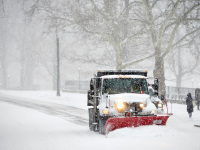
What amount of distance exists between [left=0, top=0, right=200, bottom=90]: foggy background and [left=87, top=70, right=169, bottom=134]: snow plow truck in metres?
10.9

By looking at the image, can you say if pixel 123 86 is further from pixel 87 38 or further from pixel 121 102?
pixel 87 38

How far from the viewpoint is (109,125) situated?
33.0 feet

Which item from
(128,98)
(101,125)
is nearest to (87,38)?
(101,125)

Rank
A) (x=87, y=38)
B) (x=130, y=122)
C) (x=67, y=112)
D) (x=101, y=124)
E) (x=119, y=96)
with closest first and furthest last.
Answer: (x=130, y=122)
(x=119, y=96)
(x=101, y=124)
(x=67, y=112)
(x=87, y=38)

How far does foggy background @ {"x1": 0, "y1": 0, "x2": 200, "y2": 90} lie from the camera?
25625 millimetres

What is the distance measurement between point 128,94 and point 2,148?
447 cm

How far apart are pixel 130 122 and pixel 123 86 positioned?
1764 mm

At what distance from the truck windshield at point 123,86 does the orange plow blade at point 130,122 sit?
148 centimetres

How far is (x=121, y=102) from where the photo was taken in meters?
10.4

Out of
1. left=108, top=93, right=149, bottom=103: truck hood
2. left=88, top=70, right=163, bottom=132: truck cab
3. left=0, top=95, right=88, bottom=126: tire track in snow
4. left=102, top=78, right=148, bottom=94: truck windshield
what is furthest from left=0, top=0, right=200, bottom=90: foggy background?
left=108, top=93, right=149, bottom=103: truck hood

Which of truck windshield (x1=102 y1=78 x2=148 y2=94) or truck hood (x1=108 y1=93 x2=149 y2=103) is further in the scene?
truck windshield (x1=102 y1=78 x2=148 y2=94)

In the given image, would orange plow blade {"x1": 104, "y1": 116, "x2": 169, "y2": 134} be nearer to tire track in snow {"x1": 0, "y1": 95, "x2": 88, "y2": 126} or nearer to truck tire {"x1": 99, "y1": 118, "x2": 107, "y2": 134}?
truck tire {"x1": 99, "y1": 118, "x2": 107, "y2": 134}

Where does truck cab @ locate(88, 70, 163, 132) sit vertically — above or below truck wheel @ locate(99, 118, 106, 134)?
above

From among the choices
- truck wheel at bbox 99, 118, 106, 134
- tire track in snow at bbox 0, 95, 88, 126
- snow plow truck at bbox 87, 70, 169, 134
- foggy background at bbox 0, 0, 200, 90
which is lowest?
tire track in snow at bbox 0, 95, 88, 126
